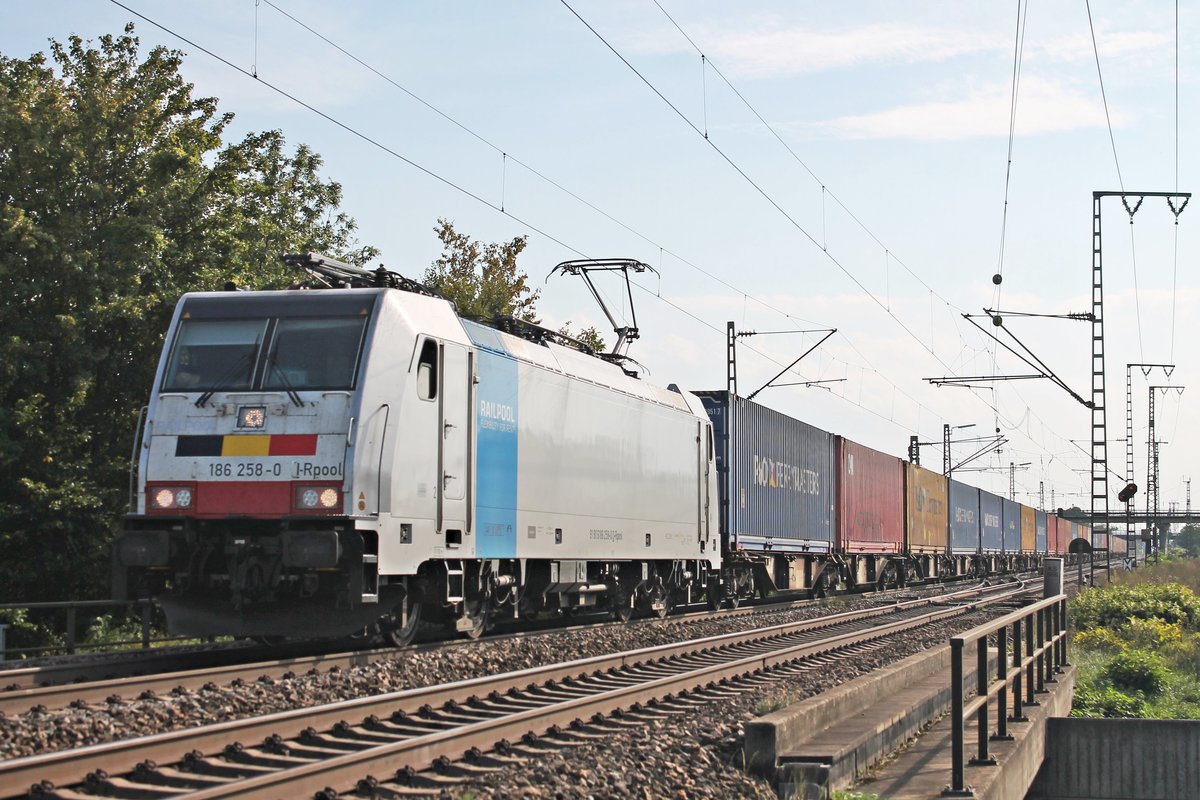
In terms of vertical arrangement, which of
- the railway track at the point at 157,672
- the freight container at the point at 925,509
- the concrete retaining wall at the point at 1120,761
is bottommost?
the concrete retaining wall at the point at 1120,761

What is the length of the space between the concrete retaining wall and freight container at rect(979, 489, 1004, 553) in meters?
40.4

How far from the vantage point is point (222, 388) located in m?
12.5

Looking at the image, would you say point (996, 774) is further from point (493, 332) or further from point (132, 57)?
point (132, 57)

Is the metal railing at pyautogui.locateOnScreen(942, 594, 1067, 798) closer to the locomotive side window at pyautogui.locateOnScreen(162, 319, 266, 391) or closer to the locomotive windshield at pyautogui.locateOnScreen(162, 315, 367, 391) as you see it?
the locomotive windshield at pyautogui.locateOnScreen(162, 315, 367, 391)

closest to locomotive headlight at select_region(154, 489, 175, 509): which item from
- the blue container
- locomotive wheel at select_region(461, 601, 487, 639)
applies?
locomotive wheel at select_region(461, 601, 487, 639)

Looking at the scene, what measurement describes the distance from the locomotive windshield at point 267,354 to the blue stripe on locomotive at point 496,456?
2049mm

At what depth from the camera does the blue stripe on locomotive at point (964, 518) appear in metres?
47.9

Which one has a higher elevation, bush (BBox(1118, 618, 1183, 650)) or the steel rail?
the steel rail

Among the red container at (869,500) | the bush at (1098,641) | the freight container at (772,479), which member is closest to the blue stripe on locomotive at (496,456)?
the freight container at (772,479)

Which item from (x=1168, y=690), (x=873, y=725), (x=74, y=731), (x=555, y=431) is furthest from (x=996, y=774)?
(x=1168, y=690)

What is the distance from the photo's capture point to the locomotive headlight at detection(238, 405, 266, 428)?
1221 cm

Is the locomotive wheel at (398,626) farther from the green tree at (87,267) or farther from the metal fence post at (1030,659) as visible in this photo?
the green tree at (87,267)

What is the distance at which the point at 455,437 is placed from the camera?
13633mm

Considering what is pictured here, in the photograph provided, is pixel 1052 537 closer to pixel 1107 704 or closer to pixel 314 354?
pixel 1107 704
